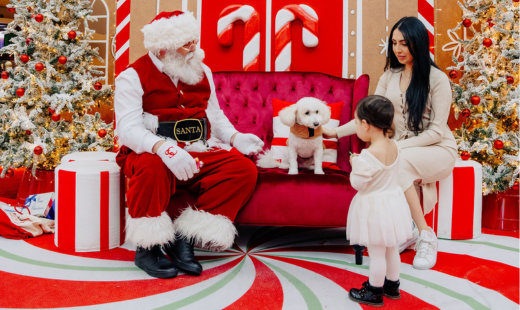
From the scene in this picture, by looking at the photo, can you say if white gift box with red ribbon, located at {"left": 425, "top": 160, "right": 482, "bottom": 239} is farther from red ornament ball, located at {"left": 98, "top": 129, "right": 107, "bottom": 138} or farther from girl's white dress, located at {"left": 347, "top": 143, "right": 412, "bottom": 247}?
red ornament ball, located at {"left": 98, "top": 129, "right": 107, "bottom": 138}

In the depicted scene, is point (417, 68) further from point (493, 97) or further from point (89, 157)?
point (89, 157)

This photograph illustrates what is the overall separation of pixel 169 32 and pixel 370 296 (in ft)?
5.38

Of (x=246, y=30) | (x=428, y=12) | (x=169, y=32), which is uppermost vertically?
(x=428, y=12)

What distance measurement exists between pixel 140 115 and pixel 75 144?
1.56 metres

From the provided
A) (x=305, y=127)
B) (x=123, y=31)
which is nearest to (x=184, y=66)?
(x=305, y=127)

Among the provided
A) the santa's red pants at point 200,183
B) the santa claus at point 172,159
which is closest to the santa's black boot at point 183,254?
the santa claus at point 172,159

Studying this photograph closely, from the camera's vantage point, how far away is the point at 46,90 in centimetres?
332

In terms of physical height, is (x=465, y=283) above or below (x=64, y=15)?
below

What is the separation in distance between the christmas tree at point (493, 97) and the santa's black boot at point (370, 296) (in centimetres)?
172

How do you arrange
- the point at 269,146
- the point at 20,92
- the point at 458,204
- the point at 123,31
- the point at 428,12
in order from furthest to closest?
the point at 123,31, the point at 428,12, the point at 20,92, the point at 269,146, the point at 458,204

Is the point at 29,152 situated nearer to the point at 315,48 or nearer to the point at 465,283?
the point at 315,48

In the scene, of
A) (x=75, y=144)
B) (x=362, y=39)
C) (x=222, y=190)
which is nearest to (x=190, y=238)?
(x=222, y=190)

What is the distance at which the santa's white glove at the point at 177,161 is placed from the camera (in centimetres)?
192

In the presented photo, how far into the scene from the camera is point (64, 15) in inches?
134
